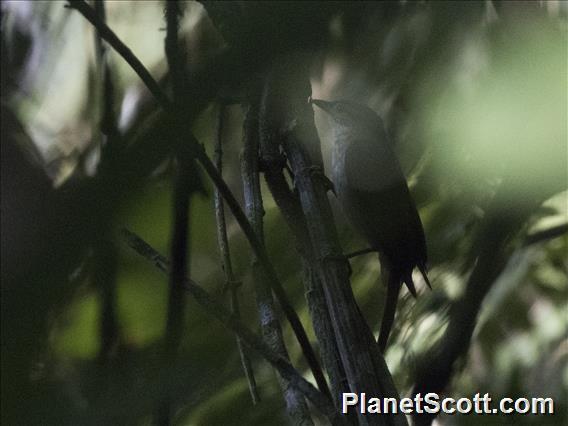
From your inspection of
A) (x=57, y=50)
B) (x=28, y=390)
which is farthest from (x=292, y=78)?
(x=28, y=390)

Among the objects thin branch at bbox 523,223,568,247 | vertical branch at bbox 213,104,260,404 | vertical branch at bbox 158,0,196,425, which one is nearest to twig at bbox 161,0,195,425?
vertical branch at bbox 158,0,196,425

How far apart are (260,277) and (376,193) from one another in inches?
14.9

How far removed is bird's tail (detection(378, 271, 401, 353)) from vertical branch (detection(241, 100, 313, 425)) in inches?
5.6

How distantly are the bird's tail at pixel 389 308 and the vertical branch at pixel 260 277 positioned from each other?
14cm

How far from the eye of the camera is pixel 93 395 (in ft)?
1.74

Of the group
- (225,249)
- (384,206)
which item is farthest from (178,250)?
(384,206)

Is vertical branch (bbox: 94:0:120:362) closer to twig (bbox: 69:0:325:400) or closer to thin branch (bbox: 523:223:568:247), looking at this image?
twig (bbox: 69:0:325:400)

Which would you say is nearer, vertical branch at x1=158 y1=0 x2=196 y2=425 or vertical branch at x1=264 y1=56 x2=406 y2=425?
vertical branch at x1=158 y1=0 x2=196 y2=425

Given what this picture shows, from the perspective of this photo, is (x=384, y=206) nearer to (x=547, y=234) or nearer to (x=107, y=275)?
(x=547, y=234)

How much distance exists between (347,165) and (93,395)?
2.18 feet

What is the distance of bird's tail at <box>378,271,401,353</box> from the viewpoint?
865 mm

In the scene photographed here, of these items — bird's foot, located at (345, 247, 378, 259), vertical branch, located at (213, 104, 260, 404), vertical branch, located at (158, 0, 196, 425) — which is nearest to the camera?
vertical branch, located at (158, 0, 196, 425)

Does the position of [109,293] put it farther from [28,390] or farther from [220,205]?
[220,205]

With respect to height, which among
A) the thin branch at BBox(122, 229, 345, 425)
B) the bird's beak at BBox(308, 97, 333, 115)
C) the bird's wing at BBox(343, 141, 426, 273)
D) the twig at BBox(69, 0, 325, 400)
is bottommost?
the thin branch at BBox(122, 229, 345, 425)
